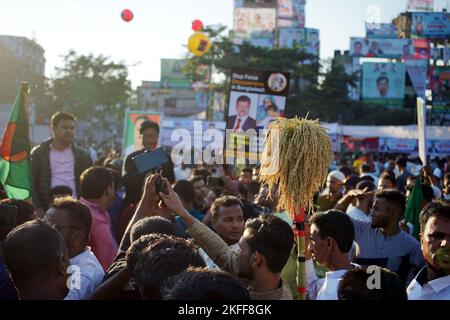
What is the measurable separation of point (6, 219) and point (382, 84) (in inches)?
2038

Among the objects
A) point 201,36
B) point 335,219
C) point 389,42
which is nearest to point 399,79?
point 389,42

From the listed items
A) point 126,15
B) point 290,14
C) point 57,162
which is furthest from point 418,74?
point 57,162

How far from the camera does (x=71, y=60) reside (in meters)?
36.9

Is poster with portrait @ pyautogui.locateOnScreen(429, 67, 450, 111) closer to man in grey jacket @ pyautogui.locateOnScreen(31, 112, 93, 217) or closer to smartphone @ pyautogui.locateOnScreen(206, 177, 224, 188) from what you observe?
man in grey jacket @ pyautogui.locateOnScreen(31, 112, 93, 217)

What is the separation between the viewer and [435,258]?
347cm

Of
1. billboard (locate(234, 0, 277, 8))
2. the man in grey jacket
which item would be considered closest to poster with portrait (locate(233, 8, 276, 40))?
billboard (locate(234, 0, 277, 8))

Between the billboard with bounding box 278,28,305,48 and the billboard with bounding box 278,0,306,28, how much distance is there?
4.04 meters

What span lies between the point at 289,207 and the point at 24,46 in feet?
91.3

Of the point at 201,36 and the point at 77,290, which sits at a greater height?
the point at 201,36

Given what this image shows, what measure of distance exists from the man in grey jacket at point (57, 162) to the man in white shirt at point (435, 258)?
12.6ft

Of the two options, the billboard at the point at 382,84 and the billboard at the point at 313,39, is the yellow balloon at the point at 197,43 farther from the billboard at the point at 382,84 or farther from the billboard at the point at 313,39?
the billboard at the point at 313,39

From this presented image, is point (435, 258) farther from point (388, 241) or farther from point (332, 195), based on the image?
point (332, 195)
